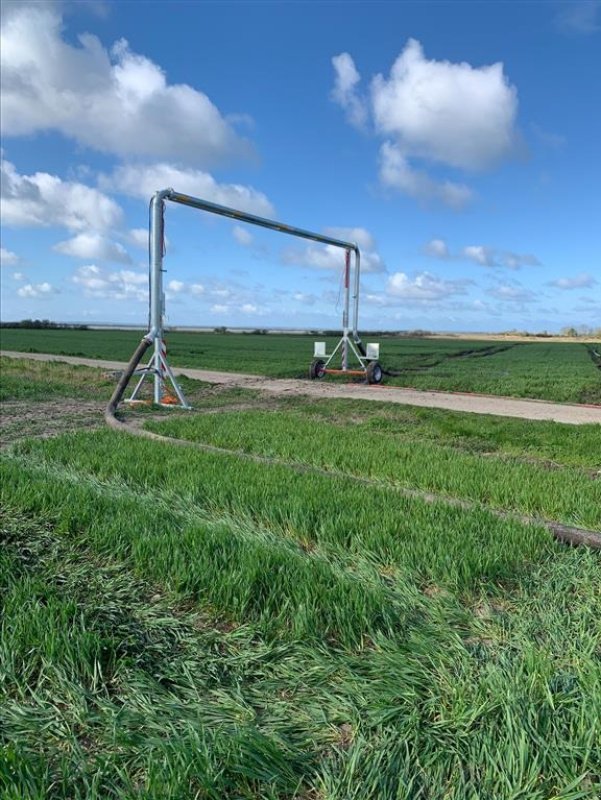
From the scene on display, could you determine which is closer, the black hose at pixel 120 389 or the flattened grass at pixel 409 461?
the flattened grass at pixel 409 461

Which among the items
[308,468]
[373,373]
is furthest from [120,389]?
[373,373]

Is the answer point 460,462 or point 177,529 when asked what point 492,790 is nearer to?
point 177,529

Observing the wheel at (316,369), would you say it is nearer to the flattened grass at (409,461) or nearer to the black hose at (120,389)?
the black hose at (120,389)

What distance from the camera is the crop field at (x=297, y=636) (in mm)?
1901

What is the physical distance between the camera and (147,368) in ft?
37.0

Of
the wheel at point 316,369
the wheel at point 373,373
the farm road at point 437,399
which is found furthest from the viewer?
the wheel at point 316,369

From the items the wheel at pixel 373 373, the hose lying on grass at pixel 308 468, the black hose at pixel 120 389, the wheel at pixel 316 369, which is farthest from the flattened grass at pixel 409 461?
the wheel at pixel 316 369

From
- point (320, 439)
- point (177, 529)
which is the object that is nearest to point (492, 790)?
point (177, 529)

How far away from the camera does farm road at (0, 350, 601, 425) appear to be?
1112 cm

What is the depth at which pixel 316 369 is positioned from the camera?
17.7 metres

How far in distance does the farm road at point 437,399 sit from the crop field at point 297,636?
5.79 m

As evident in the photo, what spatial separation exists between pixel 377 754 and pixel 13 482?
4.16 m

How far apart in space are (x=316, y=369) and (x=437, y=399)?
5.17m

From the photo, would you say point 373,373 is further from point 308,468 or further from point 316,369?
point 308,468
